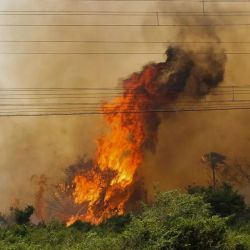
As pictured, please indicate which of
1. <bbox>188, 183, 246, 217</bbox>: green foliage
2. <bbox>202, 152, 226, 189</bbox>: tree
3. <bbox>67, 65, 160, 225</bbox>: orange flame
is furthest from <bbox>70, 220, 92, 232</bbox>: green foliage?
<bbox>202, 152, 226, 189</bbox>: tree

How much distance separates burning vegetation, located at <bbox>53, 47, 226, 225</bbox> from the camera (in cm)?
4681

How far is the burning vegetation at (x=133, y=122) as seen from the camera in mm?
46812

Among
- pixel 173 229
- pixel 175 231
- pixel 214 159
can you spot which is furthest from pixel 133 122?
pixel 175 231

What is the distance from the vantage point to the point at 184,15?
51.2 m

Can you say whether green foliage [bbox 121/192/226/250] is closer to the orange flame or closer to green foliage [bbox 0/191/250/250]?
green foliage [bbox 0/191/250/250]

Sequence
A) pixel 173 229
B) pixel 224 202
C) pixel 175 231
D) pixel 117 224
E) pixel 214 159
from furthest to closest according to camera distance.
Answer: pixel 214 159, pixel 224 202, pixel 117 224, pixel 173 229, pixel 175 231

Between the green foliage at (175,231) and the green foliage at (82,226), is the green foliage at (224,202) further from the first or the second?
the green foliage at (175,231)

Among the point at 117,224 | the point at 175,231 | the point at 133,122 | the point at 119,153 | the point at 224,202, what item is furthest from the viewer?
the point at 133,122

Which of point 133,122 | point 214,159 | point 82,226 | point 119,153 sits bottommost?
point 82,226

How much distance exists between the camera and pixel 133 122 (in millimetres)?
48812

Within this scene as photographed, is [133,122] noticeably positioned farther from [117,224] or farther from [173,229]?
[173,229]

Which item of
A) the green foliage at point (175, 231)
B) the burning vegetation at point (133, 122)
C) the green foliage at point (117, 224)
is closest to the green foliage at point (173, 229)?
the green foliage at point (175, 231)

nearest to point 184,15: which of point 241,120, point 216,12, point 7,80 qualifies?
point 216,12

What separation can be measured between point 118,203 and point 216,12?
24774 mm
